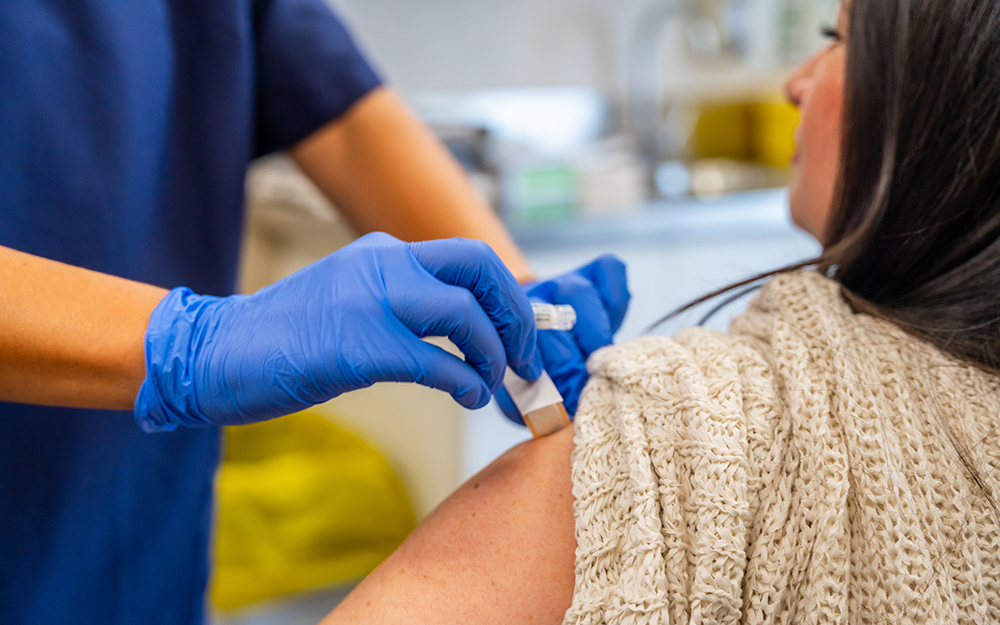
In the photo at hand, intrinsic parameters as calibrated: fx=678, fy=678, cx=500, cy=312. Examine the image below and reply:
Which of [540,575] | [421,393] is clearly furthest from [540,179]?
[540,575]

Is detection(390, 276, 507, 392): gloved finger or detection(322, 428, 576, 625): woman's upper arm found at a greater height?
detection(390, 276, 507, 392): gloved finger

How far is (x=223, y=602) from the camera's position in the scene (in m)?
1.65

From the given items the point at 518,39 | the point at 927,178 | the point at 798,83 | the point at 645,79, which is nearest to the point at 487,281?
the point at 927,178

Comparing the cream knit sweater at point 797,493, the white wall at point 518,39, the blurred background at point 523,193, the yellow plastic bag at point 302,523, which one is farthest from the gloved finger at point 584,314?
the white wall at point 518,39

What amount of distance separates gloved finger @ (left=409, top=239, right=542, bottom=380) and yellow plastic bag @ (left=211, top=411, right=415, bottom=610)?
1213 millimetres

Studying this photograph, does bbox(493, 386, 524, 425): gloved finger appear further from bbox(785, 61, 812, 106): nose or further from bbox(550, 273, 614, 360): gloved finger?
bbox(785, 61, 812, 106): nose

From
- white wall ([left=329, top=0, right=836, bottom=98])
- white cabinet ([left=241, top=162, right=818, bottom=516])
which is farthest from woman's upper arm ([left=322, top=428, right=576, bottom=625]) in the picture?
white wall ([left=329, top=0, right=836, bottom=98])

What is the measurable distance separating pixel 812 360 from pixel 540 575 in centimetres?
28

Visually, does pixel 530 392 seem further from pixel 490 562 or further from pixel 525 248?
pixel 525 248

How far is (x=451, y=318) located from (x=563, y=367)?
0.71 feet

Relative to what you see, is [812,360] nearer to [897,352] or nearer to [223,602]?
[897,352]

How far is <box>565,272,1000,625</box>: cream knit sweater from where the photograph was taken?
466 mm

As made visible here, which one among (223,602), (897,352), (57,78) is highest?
(57,78)

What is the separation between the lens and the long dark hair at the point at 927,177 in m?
0.58
